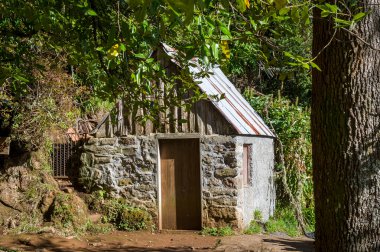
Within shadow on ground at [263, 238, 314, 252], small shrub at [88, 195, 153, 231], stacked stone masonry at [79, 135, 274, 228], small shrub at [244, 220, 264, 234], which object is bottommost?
shadow on ground at [263, 238, 314, 252]

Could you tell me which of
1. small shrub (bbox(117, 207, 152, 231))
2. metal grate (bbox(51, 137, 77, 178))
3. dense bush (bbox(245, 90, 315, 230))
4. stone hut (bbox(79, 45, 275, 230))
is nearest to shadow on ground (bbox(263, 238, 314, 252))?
stone hut (bbox(79, 45, 275, 230))

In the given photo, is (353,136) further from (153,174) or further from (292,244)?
(153,174)

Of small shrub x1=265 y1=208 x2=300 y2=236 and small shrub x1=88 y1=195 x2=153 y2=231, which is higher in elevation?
small shrub x1=88 y1=195 x2=153 y2=231

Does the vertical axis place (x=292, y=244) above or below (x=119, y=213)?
below

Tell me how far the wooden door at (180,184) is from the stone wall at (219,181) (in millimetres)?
242

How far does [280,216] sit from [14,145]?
6741 mm

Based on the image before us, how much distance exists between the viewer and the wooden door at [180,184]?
38.4 feet

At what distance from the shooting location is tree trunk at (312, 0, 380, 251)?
3.94 metres

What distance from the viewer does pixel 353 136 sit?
3941mm

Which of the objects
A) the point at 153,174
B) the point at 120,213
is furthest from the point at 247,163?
the point at 120,213

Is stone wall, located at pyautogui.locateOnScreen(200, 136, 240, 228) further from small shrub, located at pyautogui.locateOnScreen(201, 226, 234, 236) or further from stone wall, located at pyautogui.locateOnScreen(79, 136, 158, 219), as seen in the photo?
stone wall, located at pyautogui.locateOnScreen(79, 136, 158, 219)

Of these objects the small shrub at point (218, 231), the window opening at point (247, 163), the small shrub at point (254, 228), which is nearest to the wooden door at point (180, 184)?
the small shrub at point (218, 231)

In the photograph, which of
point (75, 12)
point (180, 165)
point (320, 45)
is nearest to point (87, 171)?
point (180, 165)

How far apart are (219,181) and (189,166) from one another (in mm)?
803
